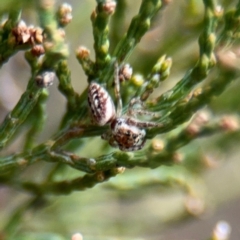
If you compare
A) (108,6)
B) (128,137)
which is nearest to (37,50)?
(108,6)

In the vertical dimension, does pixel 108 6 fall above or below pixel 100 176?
above

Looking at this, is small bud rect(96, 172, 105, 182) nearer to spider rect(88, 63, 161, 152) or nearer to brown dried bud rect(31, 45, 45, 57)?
spider rect(88, 63, 161, 152)

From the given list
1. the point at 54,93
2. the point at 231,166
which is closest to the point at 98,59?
the point at 231,166

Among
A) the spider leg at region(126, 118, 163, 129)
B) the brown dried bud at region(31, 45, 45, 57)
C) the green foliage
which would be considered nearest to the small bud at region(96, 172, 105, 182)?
the green foliage

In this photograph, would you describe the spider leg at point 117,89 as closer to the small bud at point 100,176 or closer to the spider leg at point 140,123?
the spider leg at point 140,123

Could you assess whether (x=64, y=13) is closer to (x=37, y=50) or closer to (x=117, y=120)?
(x=37, y=50)

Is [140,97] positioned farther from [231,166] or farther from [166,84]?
[231,166]

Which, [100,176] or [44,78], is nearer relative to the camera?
[44,78]

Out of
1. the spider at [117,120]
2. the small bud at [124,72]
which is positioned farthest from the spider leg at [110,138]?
the small bud at [124,72]
